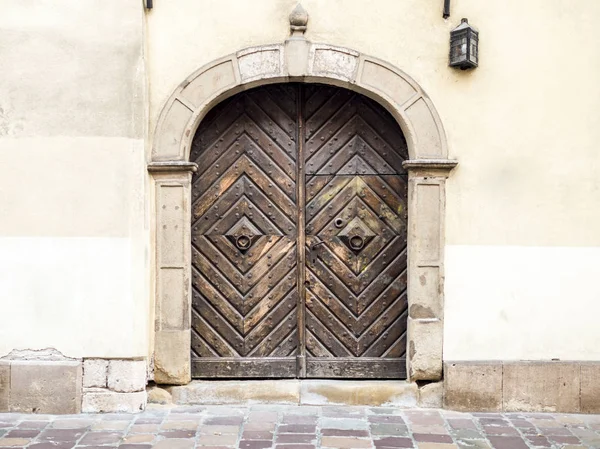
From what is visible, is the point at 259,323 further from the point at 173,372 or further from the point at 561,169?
the point at 561,169

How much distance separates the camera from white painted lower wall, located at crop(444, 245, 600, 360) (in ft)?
16.9

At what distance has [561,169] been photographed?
16.9ft

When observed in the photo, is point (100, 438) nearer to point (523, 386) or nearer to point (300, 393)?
point (300, 393)

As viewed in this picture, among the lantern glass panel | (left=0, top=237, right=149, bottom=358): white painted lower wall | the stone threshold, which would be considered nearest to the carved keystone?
the lantern glass panel

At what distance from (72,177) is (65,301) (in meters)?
0.88

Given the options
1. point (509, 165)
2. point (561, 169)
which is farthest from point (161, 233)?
point (561, 169)

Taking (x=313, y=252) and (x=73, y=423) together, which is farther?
(x=313, y=252)

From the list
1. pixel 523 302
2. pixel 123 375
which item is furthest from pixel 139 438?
pixel 523 302

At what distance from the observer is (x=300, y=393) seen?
17.3 ft

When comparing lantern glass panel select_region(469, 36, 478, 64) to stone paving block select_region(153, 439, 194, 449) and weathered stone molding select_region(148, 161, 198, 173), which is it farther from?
stone paving block select_region(153, 439, 194, 449)

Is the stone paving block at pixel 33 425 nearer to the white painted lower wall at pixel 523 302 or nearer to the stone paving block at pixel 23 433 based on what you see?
the stone paving block at pixel 23 433

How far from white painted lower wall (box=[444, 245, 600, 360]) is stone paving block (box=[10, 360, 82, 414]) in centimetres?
268

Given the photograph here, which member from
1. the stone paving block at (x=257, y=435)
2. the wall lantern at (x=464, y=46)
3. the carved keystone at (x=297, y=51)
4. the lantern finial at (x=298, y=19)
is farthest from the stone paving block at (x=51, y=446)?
the wall lantern at (x=464, y=46)

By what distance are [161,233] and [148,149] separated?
619mm
